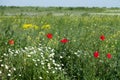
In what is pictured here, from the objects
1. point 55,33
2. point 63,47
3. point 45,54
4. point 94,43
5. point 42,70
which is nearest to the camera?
point 42,70

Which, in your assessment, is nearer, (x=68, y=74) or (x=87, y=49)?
(x=68, y=74)

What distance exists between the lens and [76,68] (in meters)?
7.91

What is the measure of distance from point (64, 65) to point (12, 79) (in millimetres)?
1219

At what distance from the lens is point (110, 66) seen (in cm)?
782

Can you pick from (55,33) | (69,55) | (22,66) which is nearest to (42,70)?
(22,66)

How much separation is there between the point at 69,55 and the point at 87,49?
1.38 ft

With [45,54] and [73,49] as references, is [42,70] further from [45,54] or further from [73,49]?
[73,49]

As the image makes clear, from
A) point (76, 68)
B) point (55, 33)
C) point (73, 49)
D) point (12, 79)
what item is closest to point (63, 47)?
point (73, 49)

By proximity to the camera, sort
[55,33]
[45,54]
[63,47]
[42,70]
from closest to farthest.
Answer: [42,70] → [45,54] → [63,47] → [55,33]

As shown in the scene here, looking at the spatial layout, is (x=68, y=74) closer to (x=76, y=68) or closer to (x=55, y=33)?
(x=76, y=68)

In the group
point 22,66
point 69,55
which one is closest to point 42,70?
point 22,66

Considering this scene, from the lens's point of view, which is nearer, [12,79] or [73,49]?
[12,79]

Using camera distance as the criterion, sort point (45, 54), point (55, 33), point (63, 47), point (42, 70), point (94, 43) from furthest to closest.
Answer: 1. point (55, 33)
2. point (94, 43)
3. point (63, 47)
4. point (45, 54)
5. point (42, 70)

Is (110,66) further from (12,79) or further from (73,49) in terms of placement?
(12,79)
